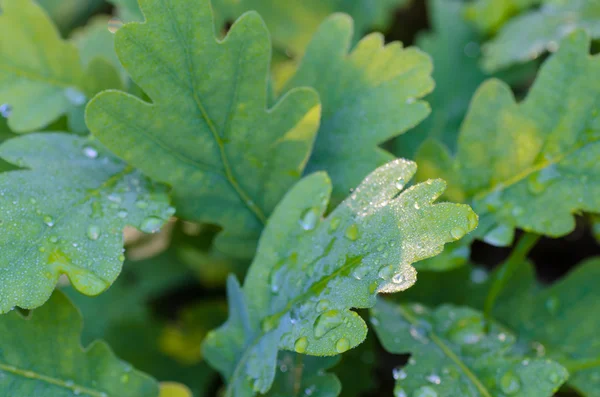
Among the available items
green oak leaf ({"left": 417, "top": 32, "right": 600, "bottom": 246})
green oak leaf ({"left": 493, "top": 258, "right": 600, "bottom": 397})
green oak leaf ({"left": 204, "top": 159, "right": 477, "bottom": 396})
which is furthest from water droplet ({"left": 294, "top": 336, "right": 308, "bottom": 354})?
green oak leaf ({"left": 493, "top": 258, "right": 600, "bottom": 397})

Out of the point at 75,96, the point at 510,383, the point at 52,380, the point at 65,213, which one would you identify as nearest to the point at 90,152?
the point at 65,213

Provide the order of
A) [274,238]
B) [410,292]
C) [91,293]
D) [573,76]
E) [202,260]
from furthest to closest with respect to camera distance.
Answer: [202,260] < [410,292] < [573,76] < [274,238] < [91,293]

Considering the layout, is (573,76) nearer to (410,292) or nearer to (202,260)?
(410,292)

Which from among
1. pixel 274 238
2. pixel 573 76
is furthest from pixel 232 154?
pixel 573 76

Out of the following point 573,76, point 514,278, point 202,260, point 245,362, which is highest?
point 573,76

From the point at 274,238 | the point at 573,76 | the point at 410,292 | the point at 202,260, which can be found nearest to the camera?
the point at 274,238

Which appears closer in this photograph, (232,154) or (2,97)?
(232,154)

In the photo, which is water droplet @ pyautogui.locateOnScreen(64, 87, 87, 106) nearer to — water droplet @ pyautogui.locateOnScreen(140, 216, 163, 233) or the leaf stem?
water droplet @ pyautogui.locateOnScreen(140, 216, 163, 233)

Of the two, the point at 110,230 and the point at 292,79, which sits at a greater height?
the point at 292,79
